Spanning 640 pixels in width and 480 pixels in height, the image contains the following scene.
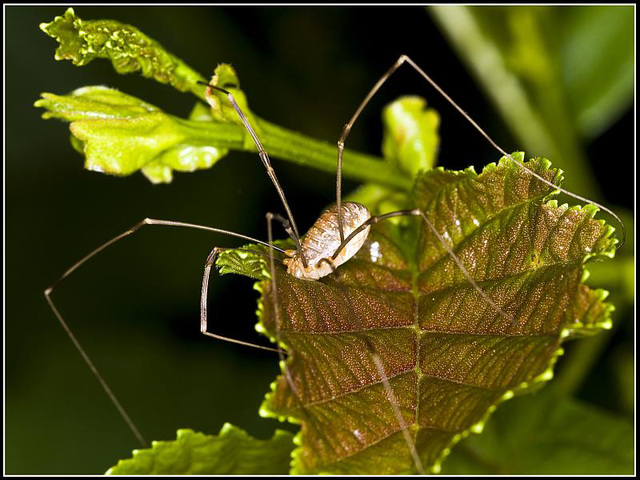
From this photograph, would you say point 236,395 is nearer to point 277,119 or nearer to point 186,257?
point 186,257

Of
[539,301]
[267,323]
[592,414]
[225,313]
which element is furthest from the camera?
[225,313]

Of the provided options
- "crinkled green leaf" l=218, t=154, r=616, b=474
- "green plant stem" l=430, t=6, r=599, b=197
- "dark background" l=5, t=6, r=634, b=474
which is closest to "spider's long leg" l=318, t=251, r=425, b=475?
"crinkled green leaf" l=218, t=154, r=616, b=474

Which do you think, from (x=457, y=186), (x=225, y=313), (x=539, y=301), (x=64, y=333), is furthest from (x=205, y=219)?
(x=539, y=301)

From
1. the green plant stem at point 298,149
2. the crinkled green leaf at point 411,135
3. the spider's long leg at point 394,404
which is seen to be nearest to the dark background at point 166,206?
the crinkled green leaf at point 411,135

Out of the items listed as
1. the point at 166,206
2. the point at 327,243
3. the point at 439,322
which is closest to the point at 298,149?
the point at 327,243

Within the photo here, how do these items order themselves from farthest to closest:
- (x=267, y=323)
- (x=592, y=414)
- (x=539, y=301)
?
1. (x=592, y=414)
2. (x=539, y=301)
3. (x=267, y=323)

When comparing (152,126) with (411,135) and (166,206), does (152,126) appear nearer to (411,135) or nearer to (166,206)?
(411,135)

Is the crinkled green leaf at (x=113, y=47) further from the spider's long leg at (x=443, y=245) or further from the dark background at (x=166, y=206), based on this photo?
the dark background at (x=166, y=206)

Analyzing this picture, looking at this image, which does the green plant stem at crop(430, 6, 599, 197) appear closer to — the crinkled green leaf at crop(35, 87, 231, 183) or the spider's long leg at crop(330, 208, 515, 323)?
the spider's long leg at crop(330, 208, 515, 323)
